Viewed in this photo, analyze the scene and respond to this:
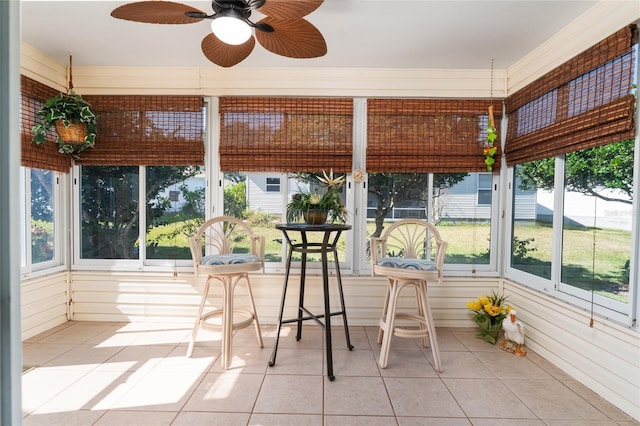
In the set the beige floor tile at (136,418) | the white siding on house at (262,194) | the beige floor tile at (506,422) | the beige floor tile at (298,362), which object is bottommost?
the beige floor tile at (136,418)

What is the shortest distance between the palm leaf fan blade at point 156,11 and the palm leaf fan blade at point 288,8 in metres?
0.35

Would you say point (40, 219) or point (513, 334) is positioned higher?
point (40, 219)

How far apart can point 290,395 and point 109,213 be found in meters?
2.55

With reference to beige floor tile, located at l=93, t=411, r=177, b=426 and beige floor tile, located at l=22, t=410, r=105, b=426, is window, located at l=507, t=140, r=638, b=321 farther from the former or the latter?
beige floor tile, located at l=22, t=410, r=105, b=426

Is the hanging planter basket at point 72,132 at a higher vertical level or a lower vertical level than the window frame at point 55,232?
higher

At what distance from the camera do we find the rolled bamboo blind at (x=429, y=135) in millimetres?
3088

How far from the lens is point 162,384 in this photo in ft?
6.94

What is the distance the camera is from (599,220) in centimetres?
216

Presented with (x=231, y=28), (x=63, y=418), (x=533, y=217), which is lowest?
(x=63, y=418)

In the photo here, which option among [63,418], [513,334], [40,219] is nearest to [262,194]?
[40,219]

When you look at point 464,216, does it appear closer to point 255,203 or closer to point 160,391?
point 255,203

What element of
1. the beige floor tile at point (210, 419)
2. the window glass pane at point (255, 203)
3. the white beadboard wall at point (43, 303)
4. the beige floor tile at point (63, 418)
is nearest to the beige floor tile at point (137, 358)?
the beige floor tile at point (63, 418)

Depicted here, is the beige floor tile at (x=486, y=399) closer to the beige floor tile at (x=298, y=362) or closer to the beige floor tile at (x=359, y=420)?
the beige floor tile at (x=359, y=420)

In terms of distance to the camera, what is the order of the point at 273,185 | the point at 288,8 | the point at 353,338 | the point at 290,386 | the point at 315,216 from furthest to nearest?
the point at 273,185 < the point at 353,338 < the point at 315,216 < the point at 290,386 < the point at 288,8
